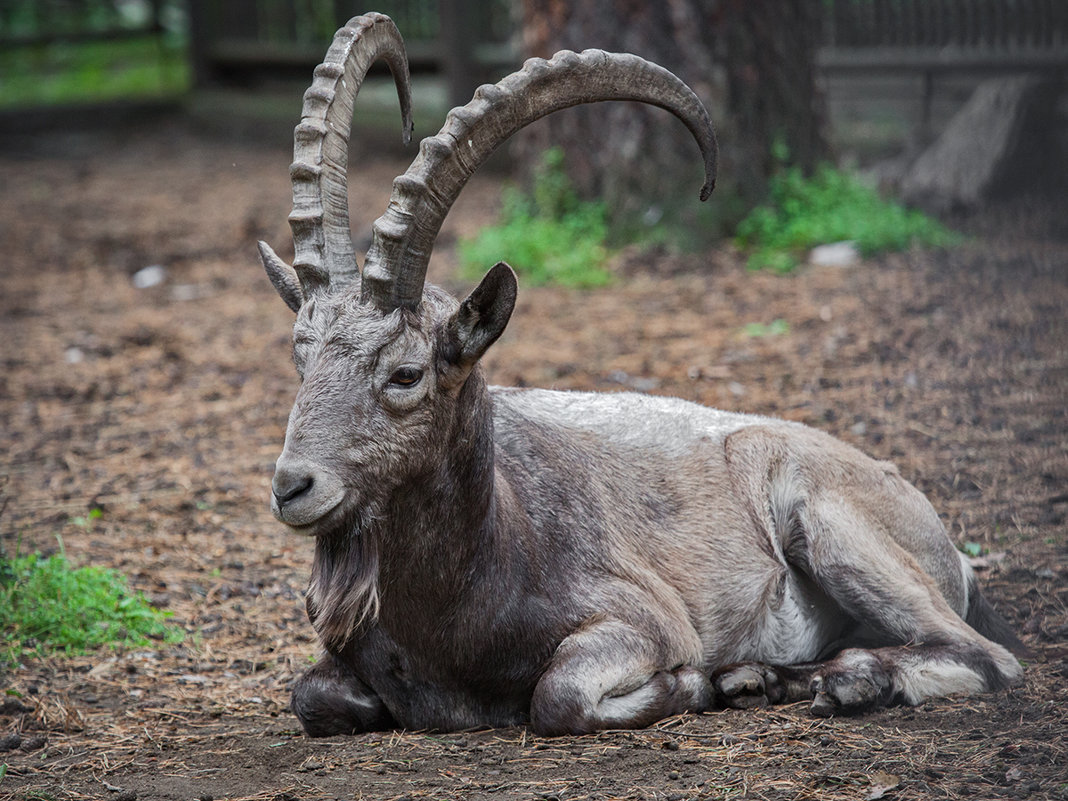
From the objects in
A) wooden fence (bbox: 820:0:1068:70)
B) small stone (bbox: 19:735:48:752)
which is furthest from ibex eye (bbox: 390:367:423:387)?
wooden fence (bbox: 820:0:1068:70)

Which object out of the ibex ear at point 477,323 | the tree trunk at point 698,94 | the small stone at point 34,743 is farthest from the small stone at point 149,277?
the ibex ear at point 477,323

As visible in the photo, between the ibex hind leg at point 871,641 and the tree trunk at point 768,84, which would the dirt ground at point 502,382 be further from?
the tree trunk at point 768,84

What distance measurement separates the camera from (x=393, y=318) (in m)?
4.25

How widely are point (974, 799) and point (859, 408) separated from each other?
4.37 metres

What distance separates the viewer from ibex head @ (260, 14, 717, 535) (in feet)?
13.3

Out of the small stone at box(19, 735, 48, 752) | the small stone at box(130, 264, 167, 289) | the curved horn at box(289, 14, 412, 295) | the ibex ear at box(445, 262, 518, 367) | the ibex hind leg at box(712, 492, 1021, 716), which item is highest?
the curved horn at box(289, 14, 412, 295)

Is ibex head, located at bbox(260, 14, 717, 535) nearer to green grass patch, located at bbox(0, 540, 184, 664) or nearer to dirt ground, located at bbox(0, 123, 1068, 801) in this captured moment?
dirt ground, located at bbox(0, 123, 1068, 801)

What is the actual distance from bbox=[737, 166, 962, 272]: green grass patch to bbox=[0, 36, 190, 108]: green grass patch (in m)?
15.3

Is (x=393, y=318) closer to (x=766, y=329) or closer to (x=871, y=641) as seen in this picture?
(x=871, y=641)

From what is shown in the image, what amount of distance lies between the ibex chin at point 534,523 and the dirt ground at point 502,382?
21 centimetres

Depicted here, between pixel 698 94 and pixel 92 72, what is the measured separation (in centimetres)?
1713

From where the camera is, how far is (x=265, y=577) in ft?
21.0

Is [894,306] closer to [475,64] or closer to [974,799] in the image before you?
[974,799]

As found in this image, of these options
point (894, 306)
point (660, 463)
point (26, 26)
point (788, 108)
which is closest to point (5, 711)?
point (660, 463)
